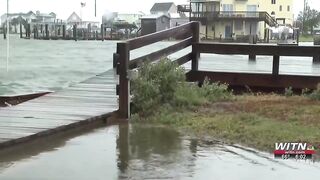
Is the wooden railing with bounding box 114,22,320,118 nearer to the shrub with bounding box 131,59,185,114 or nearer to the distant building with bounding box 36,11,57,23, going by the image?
Answer: the shrub with bounding box 131,59,185,114

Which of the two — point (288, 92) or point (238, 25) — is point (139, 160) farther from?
point (238, 25)

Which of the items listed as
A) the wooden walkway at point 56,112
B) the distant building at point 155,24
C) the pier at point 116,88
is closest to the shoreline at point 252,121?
the pier at point 116,88

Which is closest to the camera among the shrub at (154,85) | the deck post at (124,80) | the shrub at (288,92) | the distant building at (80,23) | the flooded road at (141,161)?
the flooded road at (141,161)

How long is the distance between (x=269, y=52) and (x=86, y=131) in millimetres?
5526

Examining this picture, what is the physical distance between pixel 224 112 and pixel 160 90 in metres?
1.17

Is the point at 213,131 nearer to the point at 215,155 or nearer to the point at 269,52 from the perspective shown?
the point at 215,155

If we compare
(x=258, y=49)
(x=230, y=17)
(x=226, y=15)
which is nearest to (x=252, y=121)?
(x=258, y=49)

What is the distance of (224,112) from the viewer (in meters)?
9.55

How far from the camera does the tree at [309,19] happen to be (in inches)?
4429

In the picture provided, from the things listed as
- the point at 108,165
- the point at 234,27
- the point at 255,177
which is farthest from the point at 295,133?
the point at 234,27

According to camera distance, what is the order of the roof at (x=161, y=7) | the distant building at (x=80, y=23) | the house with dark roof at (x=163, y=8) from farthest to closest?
the distant building at (x=80, y=23), the roof at (x=161, y=7), the house with dark roof at (x=163, y=8)

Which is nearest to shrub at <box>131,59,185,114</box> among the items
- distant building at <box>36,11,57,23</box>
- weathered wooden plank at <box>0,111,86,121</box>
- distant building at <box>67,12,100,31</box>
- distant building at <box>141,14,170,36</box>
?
weathered wooden plank at <box>0,111,86,121</box>

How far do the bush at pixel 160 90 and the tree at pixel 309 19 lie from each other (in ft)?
348

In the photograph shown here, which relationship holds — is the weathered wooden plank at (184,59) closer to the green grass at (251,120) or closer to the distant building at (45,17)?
the green grass at (251,120)
